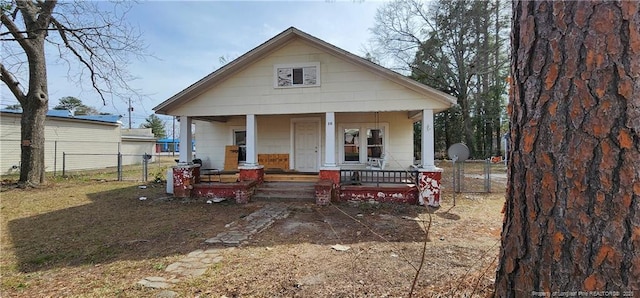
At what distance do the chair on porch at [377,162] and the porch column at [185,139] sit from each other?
18.8 feet

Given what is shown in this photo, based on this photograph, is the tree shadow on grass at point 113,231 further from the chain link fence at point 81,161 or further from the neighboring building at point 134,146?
the neighboring building at point 134,146

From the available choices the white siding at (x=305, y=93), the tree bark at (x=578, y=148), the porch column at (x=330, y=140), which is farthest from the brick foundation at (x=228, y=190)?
the tree bark at (x=578, y=148)

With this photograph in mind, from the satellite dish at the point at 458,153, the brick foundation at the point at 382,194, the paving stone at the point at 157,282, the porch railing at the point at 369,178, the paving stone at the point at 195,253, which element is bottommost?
the paving stone at the point at 157,282

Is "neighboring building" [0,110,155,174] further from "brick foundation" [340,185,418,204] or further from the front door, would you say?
"brick foundation" [340,185,418,204]

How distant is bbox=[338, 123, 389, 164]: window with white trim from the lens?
10477 millimetres

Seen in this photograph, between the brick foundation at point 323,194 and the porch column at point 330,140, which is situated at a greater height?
the porch column at point 330,140

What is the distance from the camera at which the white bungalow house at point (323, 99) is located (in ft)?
26.1

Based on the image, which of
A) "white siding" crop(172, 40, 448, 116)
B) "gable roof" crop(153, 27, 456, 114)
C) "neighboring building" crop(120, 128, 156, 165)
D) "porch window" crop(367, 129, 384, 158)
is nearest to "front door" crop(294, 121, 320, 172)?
"porch window" crop(367, 129, 384, 158)

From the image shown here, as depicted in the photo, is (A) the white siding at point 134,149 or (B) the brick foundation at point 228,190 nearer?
(B) the brick foundation at point 228,190

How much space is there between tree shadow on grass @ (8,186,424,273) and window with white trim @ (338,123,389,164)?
3084 mm

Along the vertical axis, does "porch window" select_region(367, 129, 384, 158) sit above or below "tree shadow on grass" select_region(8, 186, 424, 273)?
above

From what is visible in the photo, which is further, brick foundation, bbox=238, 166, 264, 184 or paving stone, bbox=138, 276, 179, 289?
brick foundation, bbox=238, 166, 264, 184

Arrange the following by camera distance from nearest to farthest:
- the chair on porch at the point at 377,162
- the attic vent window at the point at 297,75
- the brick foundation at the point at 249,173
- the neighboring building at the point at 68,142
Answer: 1. the attic vent window at the point at 297,75
2. the brick foundation at the point at 249,173
3. the chair on porch at the point at 377,162
4. the neighboring building at the point at 68,142

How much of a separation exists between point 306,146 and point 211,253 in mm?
6758
